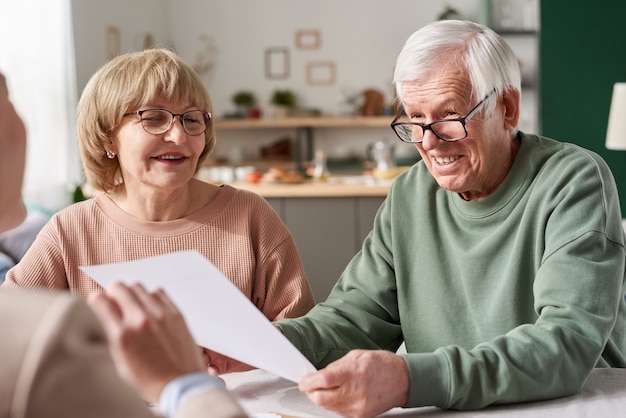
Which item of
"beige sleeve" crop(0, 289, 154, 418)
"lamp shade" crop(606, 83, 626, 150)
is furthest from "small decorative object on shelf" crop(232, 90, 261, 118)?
"beige sleeve" crop(0, 289, 154, 418)

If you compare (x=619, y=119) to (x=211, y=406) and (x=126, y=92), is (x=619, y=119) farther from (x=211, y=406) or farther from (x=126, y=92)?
(x=211, y=406)

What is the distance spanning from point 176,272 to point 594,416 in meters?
0.60

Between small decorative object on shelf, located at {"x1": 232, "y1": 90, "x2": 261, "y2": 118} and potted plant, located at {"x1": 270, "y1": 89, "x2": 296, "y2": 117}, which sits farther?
small decorative object on shelf, located at {"x1": 232, "y1": 90, "x2": 261, "y2": 118}

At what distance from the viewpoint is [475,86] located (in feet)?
4.94

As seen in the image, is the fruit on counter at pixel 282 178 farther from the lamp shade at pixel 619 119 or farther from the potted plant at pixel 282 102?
the potted plant at pixel 282 102

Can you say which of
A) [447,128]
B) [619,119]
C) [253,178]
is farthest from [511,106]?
[253,178]

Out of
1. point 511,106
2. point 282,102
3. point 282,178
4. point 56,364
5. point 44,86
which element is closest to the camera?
point 56,364

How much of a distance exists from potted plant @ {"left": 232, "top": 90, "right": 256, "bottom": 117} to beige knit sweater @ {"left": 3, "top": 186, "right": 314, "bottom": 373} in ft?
21.2

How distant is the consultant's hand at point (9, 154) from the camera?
767 mm

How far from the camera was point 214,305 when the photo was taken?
1.21 meters

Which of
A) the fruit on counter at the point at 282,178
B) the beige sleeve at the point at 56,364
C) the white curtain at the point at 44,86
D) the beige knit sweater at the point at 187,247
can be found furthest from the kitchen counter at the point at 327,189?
the beige sleeve at the point at 56,364

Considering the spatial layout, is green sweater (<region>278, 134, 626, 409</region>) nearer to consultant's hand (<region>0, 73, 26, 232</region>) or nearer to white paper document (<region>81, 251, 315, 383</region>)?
white paper document (<region>81, 251, 315, 383</region>)

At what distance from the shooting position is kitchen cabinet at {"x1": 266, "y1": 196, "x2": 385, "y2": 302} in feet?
15.4

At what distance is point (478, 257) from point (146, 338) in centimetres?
87
